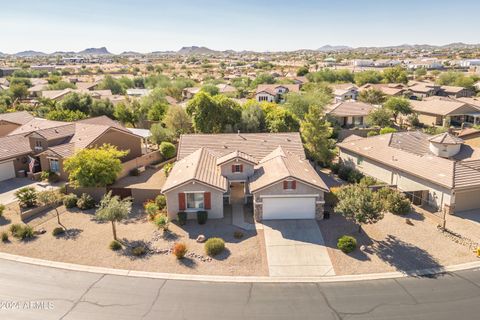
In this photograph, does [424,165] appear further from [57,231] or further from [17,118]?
[17,118]

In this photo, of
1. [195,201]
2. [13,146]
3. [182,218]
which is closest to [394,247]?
[195,201]

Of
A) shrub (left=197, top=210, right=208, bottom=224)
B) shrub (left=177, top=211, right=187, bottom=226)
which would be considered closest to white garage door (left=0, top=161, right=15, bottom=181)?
shrub (left=177, top=211, right=187, bottom=226)

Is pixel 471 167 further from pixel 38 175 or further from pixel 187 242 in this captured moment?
pixel 38 175

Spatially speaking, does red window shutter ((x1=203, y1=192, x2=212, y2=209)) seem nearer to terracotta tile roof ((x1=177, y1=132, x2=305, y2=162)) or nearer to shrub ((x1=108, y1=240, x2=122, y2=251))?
shrub ((x1=108, y1=240, x2=122, y2=251))

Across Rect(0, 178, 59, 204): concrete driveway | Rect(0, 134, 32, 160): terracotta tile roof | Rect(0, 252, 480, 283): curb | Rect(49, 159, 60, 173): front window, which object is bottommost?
Rect(0, 252, 480, 283): curb

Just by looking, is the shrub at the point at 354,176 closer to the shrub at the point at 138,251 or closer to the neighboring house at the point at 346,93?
the shrub at the point at 138,251

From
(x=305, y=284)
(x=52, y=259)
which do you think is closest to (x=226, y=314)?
(x=305, y=284)

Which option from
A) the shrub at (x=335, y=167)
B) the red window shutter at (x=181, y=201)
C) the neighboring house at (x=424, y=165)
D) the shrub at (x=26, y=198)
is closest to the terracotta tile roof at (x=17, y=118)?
the shrub at (x=26, y=198)
